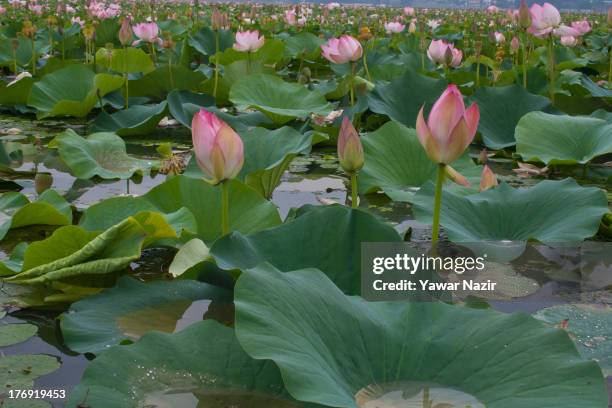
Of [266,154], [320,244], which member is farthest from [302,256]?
Answer: [266,154]

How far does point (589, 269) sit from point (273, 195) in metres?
0.90

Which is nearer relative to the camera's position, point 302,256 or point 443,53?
point 302,256

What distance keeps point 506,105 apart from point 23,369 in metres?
2.10

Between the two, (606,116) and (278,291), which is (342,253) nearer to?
(278,291)

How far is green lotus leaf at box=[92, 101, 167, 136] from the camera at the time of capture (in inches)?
112

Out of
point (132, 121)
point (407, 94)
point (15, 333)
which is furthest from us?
point (132, 121)

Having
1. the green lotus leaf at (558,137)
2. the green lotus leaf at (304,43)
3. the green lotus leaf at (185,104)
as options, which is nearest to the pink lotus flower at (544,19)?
the green lotus leaf at (558,137)

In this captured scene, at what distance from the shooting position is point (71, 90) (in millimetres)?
3191

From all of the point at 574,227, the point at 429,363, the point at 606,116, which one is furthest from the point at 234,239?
the point at 606,116

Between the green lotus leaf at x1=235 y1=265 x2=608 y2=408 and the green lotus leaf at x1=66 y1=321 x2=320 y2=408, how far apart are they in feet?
0.28

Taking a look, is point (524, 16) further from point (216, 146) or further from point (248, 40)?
point (216, 146)

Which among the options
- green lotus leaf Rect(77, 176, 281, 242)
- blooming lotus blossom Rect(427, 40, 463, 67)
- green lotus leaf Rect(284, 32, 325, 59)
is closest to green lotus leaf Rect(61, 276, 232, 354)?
green lotus leaf Rect(77, 176, 281, 242)

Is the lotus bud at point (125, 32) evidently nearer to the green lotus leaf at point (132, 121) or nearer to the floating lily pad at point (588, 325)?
the green lotus leaf at point (132, 121)

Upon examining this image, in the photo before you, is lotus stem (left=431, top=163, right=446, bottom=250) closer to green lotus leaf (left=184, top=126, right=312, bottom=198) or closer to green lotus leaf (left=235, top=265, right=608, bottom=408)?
green lotus leaf (left=235, top=265, right=608, bottom=408)
